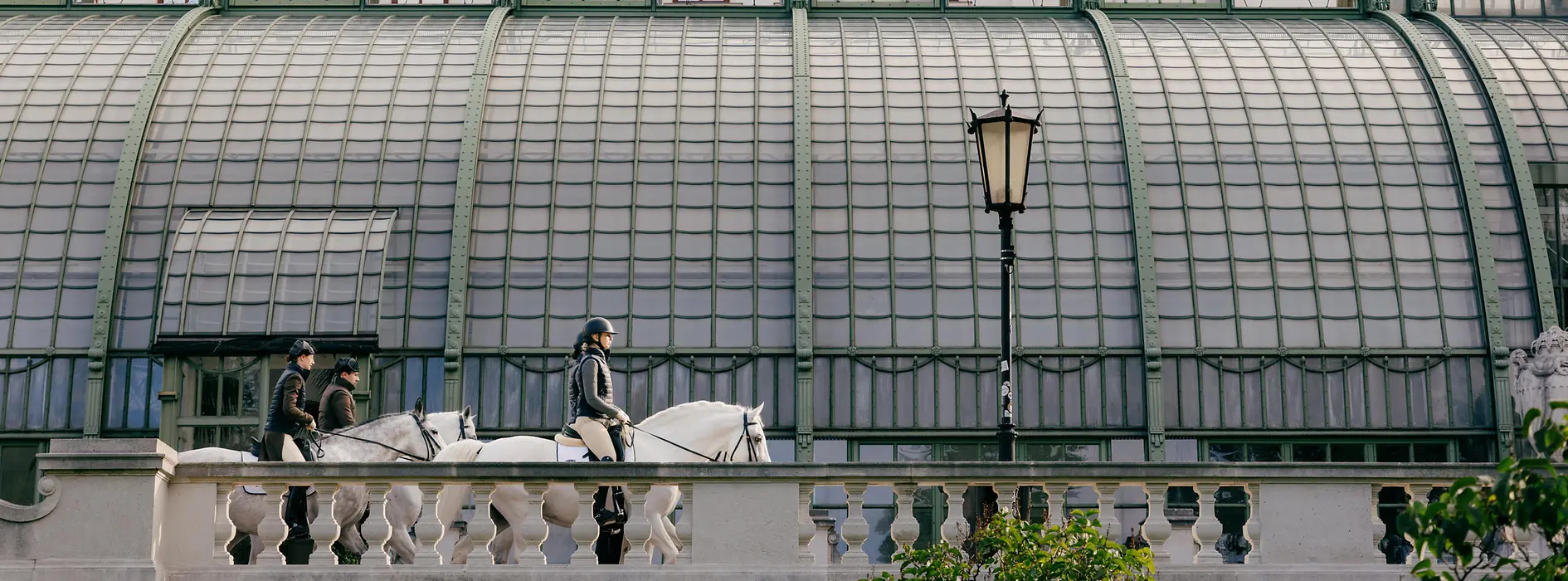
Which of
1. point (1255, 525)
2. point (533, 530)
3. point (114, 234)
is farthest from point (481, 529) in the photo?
point (114, 234)

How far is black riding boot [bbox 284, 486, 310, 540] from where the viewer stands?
55.8ft

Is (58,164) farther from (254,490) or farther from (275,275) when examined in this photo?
(254,490)

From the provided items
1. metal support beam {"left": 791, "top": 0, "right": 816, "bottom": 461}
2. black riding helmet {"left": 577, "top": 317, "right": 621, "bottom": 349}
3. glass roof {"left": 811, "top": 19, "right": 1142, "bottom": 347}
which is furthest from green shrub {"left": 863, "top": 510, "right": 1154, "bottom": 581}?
glass roof {"left": 811, "top": 19, "right": 1142, "bottom": 347}

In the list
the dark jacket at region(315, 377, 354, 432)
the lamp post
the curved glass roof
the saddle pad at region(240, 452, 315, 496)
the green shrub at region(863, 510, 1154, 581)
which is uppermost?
the curved glass roof

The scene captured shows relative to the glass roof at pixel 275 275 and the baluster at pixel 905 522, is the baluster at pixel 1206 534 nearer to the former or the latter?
the baluster at pixel 905 522

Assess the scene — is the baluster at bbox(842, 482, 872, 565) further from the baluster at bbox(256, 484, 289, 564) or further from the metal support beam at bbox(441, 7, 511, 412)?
the metal support beam at bbox(441, 7, 511, 412)

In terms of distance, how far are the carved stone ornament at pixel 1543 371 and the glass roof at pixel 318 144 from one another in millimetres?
15530

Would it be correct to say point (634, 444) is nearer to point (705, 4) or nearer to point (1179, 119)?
point (1179, 119)

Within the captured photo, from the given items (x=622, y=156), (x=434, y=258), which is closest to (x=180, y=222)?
(x=434, y=258)

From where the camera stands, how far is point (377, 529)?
50.3 feet

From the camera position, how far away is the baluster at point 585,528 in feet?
50.4

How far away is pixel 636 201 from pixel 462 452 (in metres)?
9.41

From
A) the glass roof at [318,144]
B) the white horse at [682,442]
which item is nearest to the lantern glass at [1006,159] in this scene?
the white horse at [682,442]

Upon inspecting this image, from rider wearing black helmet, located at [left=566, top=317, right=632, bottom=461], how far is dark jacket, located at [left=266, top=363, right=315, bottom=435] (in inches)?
109
